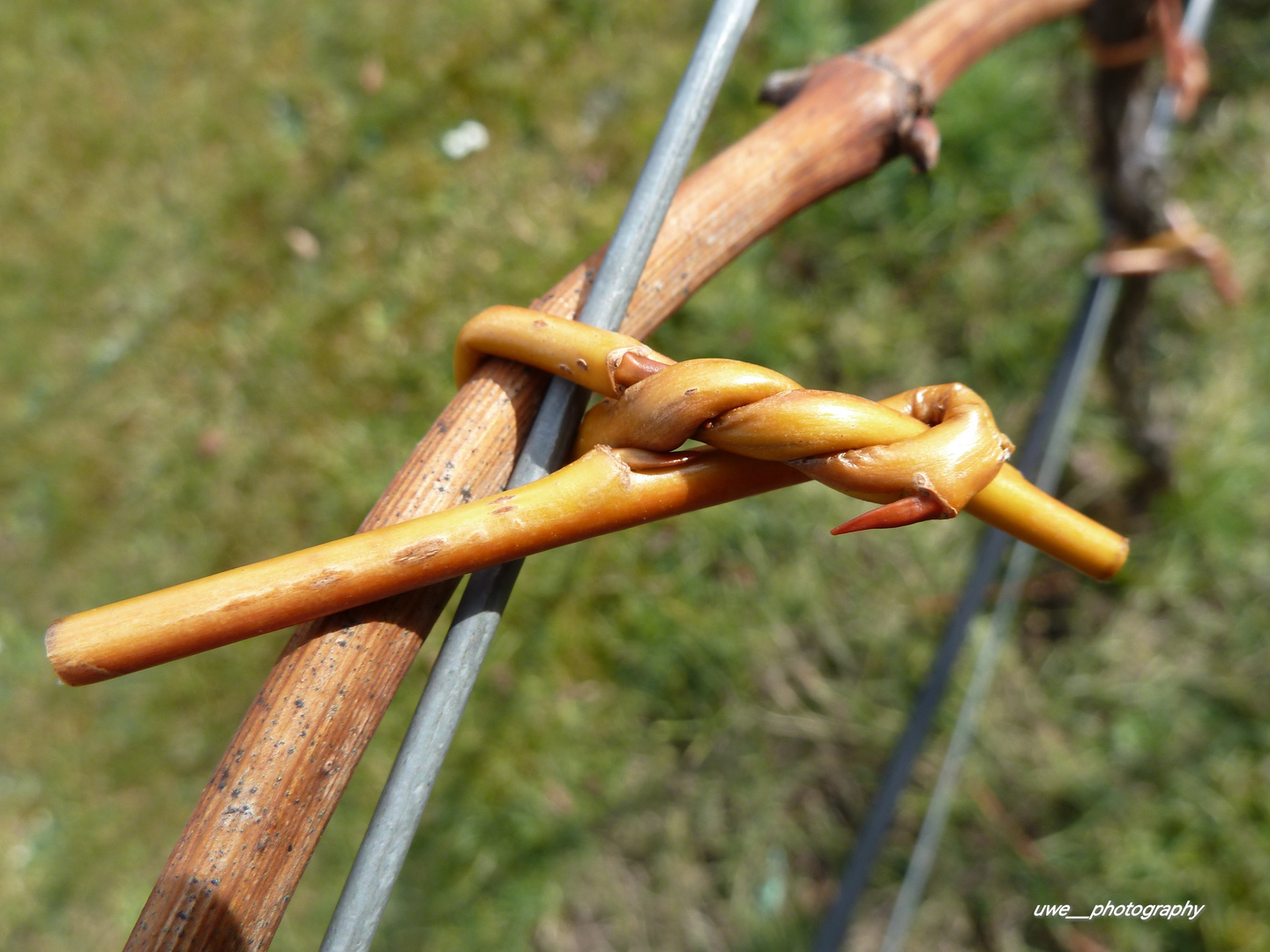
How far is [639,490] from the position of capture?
0.57 metres

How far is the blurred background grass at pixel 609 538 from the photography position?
6.31 ft

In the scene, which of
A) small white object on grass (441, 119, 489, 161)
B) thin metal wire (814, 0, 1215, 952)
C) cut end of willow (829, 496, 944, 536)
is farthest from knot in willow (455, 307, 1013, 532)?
small white object on grass (441, 119, 489, 161)

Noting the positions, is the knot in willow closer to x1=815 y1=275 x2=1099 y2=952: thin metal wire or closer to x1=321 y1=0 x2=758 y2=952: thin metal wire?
x1=321 y1=0 x2=758 y2=952: thin metal wire

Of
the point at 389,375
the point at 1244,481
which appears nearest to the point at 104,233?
the point at 389,375

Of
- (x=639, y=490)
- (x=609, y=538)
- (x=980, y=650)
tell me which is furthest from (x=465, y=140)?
(x=639, y=490)

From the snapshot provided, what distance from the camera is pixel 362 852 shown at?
0.56 meters

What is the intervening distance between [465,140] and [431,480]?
2.20m

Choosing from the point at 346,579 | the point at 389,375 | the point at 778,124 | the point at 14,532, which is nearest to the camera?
the point at 346,579

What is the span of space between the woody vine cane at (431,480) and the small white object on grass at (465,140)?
72.4 inches

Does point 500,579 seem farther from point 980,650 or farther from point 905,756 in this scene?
point 980,650

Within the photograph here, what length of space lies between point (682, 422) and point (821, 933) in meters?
1.62

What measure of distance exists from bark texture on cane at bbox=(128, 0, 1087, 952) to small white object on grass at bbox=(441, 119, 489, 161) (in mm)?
1852

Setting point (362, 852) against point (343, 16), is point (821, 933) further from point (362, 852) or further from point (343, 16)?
point (343, 16)

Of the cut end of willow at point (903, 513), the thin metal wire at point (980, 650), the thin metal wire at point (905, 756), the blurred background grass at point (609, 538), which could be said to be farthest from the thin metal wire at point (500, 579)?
the blurred background grass at point (609, 538)
